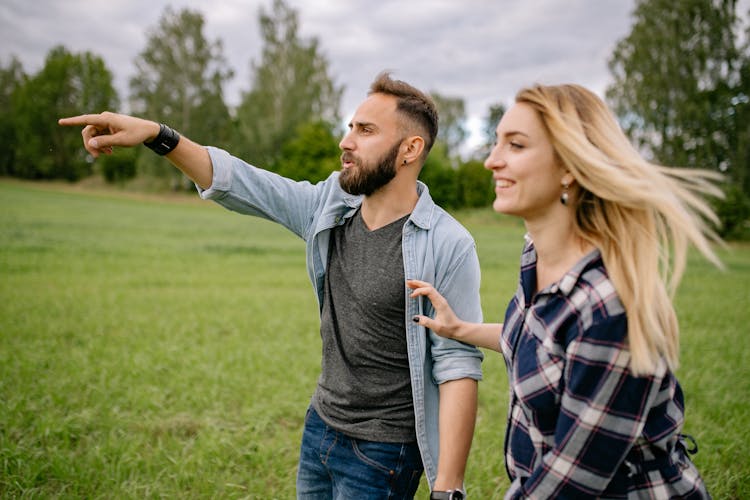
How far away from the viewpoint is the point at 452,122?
213ft

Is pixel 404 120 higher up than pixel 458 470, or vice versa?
pixel 404 120

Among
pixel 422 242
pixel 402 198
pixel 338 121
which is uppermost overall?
pixel 338 121

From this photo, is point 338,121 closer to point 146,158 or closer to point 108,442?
point 146,158

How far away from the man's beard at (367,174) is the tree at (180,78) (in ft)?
135

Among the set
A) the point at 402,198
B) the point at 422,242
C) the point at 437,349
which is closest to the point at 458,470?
the point at 437,349

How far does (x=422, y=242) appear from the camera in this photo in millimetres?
2281

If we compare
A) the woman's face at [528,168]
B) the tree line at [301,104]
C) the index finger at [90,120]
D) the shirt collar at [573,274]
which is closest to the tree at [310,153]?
the tree line at [301,104]

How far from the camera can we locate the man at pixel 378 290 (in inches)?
86.3

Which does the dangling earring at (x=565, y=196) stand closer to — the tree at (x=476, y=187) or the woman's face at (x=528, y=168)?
the woman's face at (x=528, y=168)

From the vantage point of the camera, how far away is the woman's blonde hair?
1462 millimetres

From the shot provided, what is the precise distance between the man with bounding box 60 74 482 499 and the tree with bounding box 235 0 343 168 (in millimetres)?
40184

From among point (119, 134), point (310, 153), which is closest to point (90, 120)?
point (119, 134)

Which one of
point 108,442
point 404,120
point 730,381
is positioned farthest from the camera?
point 730,381

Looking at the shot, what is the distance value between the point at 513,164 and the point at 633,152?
334mm
